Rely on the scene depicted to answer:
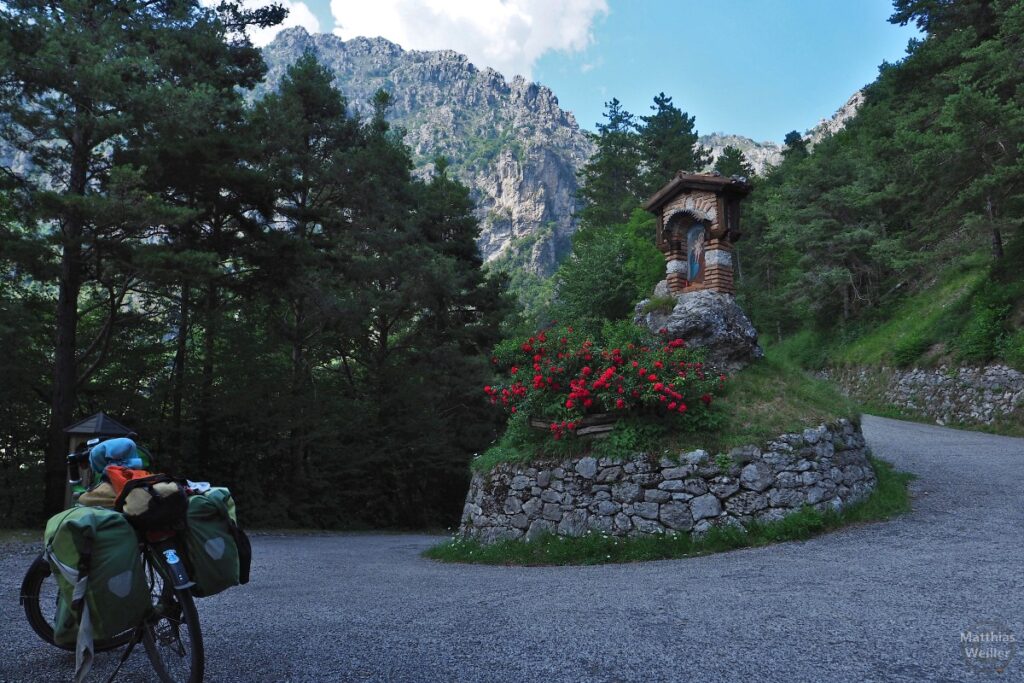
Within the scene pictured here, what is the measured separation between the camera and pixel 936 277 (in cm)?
2289

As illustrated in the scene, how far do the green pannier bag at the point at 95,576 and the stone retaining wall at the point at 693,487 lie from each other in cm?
585

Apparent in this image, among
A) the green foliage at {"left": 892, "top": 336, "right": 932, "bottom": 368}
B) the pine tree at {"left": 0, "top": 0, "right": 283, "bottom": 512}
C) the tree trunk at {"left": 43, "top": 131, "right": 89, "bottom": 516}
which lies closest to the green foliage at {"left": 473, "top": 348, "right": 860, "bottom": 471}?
the pine tree at {"left": 0, "top": 0, "right": 283, "bottom": 512}

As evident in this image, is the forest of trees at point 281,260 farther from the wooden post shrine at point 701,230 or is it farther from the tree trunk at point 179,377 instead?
the wooden post shrine at point 701,230

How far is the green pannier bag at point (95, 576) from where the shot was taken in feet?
8.54

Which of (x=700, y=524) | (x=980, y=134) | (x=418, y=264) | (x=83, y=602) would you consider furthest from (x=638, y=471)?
(x=980, y=134)

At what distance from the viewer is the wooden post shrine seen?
11867mm

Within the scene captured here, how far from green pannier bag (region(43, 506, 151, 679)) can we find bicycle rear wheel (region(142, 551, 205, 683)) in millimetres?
155

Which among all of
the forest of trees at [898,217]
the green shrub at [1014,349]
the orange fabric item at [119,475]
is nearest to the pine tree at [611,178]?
the forest of trees at [898,217]

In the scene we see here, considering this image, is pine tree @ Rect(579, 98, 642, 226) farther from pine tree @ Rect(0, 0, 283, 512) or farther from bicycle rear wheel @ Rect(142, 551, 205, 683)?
bicycle rear wheel @ Rect(142, 551, 205, 683)

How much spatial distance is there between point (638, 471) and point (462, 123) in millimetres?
201170

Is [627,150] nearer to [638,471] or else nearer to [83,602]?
[638,471]

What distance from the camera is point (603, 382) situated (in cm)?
795

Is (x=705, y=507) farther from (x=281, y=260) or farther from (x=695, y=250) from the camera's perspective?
(x=281, y=260)

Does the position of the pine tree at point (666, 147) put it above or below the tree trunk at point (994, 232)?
above
